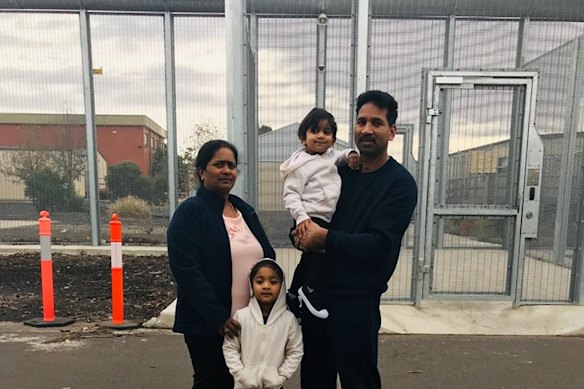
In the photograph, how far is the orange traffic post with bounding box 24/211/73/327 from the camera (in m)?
4.40

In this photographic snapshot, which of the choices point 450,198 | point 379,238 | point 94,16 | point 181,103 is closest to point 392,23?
point 450,198

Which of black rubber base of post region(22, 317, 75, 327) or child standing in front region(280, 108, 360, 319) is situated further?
black rubber base of post region(22, 317, 75, 327)

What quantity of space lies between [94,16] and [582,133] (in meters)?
7.62

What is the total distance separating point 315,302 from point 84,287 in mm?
4825

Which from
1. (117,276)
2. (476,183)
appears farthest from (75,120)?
(476,183)

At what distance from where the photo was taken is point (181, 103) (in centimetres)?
753

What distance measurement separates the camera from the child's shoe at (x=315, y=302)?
6.55 ft

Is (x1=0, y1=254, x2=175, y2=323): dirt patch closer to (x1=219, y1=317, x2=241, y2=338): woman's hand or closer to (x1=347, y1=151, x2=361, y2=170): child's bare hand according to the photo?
(x1=219, y1=317, x2=241, y2=338): woman's hand

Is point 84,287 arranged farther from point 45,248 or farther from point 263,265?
point 263,265

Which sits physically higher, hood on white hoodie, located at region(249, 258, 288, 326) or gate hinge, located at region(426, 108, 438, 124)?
gate hinge, located at region(426, 108, 438, 124)

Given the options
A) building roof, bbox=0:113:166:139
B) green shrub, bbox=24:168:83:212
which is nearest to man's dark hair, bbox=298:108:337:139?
building roof, bbox=0:113:166:139

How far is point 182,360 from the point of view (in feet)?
12.0

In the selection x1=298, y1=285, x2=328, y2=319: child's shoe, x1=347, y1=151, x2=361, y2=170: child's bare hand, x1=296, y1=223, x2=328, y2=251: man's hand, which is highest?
x1=347, y1=151, x2=361, y2=170: child's bare hand

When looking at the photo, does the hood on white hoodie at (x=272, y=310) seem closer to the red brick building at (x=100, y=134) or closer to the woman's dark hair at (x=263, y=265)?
the woman's dark hair at (x=263, y=265)
